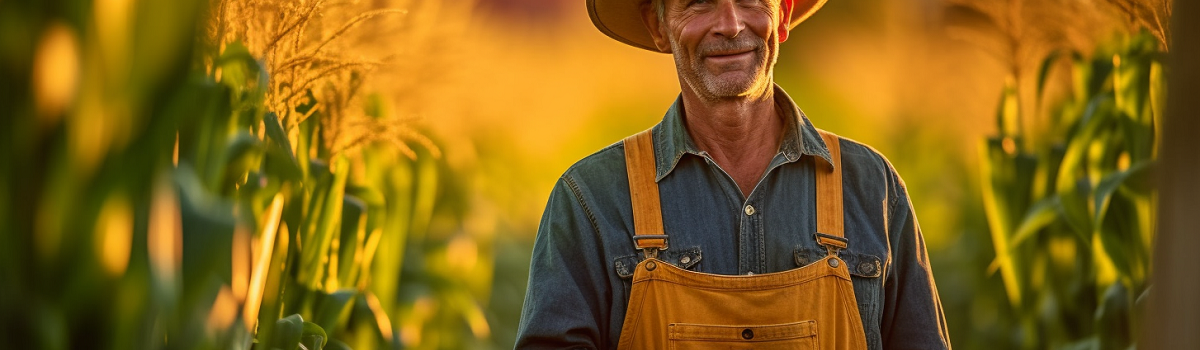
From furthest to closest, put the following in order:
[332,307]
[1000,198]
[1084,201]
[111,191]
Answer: [1000,198] → [1084,201] → [332,307] → [111,191]

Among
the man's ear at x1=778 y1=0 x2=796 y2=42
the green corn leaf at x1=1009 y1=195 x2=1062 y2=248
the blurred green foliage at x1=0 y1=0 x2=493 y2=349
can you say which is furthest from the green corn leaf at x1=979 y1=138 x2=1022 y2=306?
the blurred green foliage at x1=0 y1=0 x2=493 y2=349

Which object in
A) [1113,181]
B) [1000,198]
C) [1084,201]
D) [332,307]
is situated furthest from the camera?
[1000,198]

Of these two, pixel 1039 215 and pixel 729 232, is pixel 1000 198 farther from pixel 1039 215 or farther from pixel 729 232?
pixel 729 232

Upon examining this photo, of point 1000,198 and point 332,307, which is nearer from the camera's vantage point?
point 332,307

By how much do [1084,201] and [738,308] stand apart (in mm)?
1548

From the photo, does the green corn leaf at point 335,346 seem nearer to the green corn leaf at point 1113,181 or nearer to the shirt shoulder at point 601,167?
the shirt shoulder at point 601,167

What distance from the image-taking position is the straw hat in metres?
2.36

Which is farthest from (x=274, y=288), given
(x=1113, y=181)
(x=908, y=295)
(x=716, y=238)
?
(x=1113, y=181)

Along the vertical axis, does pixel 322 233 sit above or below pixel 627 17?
below

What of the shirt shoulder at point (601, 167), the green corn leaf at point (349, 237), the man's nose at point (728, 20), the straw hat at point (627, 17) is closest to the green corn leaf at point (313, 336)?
the green corn leaf at point (349, 237)

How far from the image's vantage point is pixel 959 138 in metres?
Answer: 6.55

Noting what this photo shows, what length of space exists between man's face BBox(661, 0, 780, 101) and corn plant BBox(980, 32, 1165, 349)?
1.15m

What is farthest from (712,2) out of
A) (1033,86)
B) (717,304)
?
(1033,86)

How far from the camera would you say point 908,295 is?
2.18 metres
